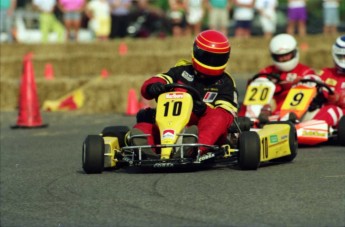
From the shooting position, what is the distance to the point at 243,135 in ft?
31.7

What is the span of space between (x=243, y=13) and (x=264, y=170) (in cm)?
1359

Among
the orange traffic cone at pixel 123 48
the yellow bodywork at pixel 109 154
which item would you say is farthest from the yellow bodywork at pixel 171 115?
the orange traffic cone at pixel 123 48

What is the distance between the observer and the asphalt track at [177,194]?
285 inches

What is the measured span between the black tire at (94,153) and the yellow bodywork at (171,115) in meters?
0.54

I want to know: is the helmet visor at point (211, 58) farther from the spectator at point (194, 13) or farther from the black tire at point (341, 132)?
the spectator at point (194, 13)

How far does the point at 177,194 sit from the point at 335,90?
4898 mm

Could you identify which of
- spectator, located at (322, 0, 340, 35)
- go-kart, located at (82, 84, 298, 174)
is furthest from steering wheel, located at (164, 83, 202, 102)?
spectator, located at (322, 0, 340, 35)

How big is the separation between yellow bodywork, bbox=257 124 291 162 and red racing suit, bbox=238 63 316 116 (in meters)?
2.31

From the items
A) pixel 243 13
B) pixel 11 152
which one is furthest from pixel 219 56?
pixel 243 13

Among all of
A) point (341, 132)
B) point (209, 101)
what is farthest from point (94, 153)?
point (341, 132)

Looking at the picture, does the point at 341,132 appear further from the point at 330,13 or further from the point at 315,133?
the point at 330,13

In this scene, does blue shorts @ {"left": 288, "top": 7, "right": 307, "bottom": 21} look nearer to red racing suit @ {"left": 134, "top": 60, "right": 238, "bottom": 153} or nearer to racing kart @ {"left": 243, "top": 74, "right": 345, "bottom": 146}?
racing kart @ {"left": 243, "top": 74, "right": 345, "bottom": 146}

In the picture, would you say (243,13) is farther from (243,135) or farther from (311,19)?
(243,135)

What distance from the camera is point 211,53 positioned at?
1038cm
